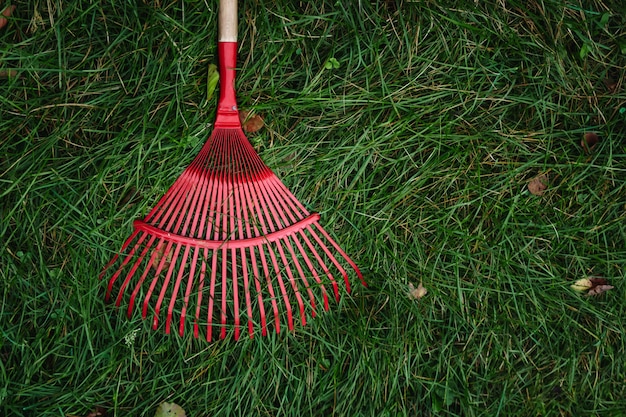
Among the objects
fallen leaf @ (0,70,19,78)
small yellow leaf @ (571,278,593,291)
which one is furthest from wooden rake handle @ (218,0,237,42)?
small yellow leaf @ (571,278,593,291)

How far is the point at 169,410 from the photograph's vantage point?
5.78 feet

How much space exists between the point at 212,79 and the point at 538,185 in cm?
125

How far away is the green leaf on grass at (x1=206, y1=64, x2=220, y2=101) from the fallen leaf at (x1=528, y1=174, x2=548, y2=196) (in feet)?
3.95

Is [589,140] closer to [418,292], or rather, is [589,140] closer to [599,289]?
[599,289]

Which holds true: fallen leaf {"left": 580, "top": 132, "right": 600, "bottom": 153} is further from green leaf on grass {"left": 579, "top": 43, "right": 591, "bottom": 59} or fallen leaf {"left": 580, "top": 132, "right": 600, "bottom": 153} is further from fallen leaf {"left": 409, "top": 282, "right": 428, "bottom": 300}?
fallen leaf {"left": 409, "top": 282, "right": 428, "bottom": 300}

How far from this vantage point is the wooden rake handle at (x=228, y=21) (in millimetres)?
1617

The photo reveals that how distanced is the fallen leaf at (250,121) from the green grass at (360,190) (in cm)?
4

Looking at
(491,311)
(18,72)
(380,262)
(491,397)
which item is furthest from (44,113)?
(491,397)

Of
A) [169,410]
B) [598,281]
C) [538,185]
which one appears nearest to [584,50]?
[538,185]

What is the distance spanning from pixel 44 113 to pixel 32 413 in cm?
104

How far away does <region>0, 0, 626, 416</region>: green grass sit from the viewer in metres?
1.70

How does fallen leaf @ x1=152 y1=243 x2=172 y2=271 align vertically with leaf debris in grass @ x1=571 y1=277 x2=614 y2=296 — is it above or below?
above

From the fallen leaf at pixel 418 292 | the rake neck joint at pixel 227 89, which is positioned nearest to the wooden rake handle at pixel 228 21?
the rake neck joint at pixel 227 89

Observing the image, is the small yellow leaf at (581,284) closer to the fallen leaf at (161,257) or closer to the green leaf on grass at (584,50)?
the green leaf on grass at (584,50)
